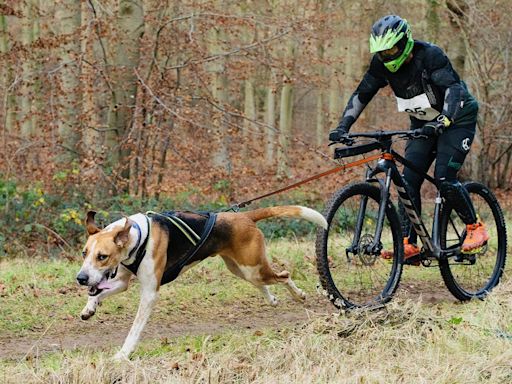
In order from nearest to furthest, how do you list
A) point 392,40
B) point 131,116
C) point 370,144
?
point 392,40
point 370,144
point 131,116

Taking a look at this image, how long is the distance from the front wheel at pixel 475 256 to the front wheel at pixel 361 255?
0.65m

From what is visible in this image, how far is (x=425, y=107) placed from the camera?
6875 millimetres

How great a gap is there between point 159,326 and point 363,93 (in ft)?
9.32

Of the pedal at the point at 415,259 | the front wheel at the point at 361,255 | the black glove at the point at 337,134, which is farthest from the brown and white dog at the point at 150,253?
the pedal at the point at 415,259

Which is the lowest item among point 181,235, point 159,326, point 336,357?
point 159,326

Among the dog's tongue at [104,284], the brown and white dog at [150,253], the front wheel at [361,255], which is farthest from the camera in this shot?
the front wheel at [361,255]

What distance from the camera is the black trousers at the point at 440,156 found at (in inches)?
271

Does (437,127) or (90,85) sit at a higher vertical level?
(90,85)

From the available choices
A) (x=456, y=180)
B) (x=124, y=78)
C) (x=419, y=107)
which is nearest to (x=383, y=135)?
(x=419, y=107)

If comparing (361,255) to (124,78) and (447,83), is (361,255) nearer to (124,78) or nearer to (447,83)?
(447,83)

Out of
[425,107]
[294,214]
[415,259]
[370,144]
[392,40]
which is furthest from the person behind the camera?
[415,259]

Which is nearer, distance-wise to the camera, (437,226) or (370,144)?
(370,144)

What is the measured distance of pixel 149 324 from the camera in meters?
6.79

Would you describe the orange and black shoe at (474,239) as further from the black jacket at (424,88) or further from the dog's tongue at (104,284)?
the dog's tongue at (104,284)
